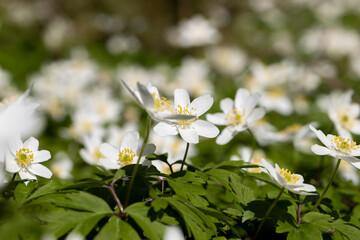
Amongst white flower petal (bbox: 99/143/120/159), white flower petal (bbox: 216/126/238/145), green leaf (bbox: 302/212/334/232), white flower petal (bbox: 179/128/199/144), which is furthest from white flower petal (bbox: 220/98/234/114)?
green leaf (bbox: 302/212/334/232)

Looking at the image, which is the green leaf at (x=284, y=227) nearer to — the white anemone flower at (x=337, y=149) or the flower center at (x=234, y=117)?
the white anemone flower at (x=337, y=149)

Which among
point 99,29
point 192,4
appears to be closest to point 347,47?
point 192,4

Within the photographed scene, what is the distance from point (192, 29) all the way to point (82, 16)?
19.0ft

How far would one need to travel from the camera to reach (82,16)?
10.5 metres

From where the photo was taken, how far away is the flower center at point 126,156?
1.68 metres

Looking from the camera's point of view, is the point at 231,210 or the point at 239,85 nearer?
the point at 231,210

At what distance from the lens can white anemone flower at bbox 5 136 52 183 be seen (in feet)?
5.16

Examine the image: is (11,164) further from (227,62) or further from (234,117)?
(227,62)

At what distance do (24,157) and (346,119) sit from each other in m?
1.85

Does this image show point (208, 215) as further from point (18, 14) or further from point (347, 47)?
point (18, 14)

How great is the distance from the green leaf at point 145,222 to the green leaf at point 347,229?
2.24ft

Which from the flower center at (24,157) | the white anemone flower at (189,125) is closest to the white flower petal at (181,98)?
the white anemone flower at (189,125)

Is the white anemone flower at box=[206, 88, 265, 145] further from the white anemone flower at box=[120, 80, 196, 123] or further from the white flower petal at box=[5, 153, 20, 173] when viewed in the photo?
the white flower petal at box=[5, 153, 20, 173]

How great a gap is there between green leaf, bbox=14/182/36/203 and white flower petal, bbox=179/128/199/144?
61cm
